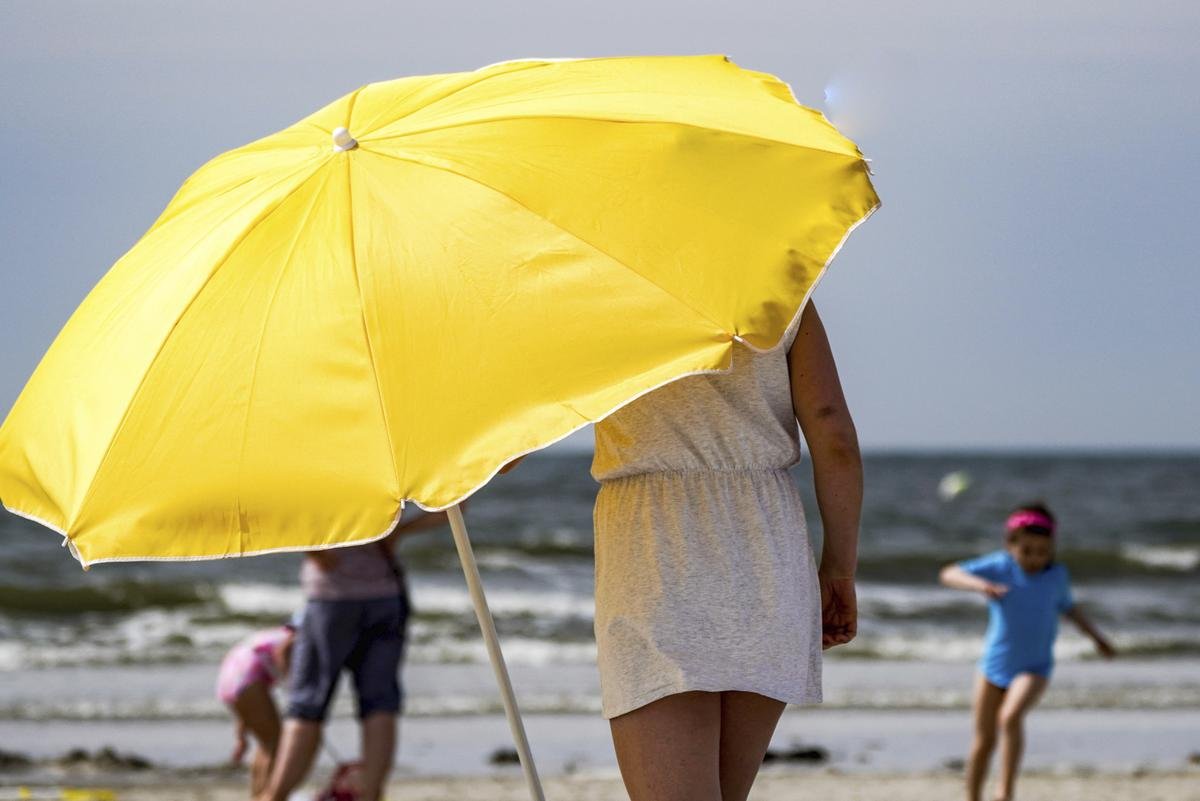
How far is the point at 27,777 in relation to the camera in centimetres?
805

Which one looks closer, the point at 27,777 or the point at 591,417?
the point at 591,417

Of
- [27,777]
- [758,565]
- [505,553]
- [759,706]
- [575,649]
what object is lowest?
[505,553]

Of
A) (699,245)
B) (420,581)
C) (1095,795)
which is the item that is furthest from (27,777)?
(420,581)

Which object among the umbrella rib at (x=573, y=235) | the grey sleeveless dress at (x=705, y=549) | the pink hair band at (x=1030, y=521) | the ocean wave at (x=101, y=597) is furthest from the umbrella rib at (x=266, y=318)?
the ocean wave at (x=101, y=597)

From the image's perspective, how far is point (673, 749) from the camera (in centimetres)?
236

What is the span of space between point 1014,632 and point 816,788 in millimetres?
1429

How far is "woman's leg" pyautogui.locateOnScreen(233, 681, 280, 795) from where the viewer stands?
21.4 ft

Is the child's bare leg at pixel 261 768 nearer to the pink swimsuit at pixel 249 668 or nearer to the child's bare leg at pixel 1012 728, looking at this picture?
the pink swimsuit at pixel 249 668

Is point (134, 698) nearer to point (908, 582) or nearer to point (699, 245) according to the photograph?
point (699, 245)

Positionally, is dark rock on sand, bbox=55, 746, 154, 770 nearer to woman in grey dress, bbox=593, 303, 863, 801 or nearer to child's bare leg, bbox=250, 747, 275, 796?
child's bare leg, bbox=250, 747, 275, 796

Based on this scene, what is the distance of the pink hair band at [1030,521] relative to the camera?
275 inches

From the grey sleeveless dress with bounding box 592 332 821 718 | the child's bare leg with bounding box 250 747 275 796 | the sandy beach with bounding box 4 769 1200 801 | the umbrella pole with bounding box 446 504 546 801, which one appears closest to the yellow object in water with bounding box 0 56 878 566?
the grey sleeveless dress with bounding box 592 332 821 718

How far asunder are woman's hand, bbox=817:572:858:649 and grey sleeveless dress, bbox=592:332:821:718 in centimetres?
12

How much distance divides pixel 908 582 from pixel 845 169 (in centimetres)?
1843
